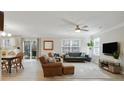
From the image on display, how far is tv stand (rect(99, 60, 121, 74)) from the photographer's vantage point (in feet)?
20.6

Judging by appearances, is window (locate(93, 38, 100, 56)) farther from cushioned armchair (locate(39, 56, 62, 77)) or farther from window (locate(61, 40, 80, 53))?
cushioned armchair (locate(39, 56, 62, 77))

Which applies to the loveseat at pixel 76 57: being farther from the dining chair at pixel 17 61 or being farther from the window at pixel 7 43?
the window at pixel 7 43

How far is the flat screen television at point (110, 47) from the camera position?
6611mm

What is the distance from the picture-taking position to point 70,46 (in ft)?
29.8

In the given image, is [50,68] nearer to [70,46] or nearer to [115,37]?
[115,37]

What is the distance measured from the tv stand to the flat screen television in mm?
471

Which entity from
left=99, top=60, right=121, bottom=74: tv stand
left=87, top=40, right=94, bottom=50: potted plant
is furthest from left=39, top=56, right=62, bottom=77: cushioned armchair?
left=87, top=40, right=94, bottom=50: potted plant

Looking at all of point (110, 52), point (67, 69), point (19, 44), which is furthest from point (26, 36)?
point (110, 52)

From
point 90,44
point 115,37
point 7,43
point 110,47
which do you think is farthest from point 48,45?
point 7,43

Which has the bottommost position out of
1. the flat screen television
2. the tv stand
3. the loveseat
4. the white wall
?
the tv stand

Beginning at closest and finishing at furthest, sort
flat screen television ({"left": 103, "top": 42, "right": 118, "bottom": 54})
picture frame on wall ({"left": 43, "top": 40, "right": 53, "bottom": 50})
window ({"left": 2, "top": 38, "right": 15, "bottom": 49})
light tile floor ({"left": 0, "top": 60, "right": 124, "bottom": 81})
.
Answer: window ({"left": 2, "top": 38, "right": 15, "bottom": 49}), light tile floor ({"left": 0, "top": 60, "right": 124, "bottom": 81}), flat screen television ({"left": 103, "top": 42, "right": 118, "bottom": 54}), picture frame on wall ({"left": 43, "top": 40, "right": 53, "bottom": 50})

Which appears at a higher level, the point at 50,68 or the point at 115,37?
the point at 115,37

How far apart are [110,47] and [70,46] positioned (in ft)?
8.57

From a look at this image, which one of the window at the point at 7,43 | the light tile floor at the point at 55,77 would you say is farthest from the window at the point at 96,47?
the window at the point at 7,43
